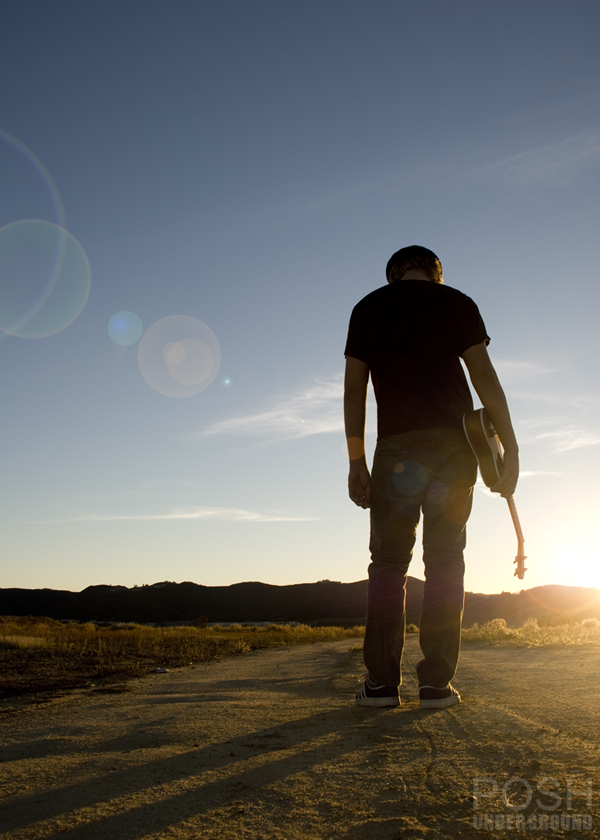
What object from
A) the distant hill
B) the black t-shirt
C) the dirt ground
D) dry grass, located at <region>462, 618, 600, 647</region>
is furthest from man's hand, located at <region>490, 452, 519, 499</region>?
the distant hill

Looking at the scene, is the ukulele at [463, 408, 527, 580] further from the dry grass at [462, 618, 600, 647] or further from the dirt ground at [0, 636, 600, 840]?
the dry grass at [462, 618, 600, 647]

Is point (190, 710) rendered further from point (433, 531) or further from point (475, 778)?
point (475, 778)

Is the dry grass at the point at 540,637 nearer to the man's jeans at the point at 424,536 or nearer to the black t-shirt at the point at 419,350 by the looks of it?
the man's jeans at the point at 424,536

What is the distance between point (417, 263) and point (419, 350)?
0.61 metres

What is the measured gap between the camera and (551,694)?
2.97 meters

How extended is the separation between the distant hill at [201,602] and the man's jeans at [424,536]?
67968mm

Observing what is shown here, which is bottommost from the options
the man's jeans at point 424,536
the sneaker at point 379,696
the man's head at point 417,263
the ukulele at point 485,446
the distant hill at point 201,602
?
the distant hill at point 201,602

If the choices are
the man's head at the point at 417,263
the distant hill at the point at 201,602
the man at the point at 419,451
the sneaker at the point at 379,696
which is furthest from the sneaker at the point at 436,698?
the distant hill at the point at 201,602

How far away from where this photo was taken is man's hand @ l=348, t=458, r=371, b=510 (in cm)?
315

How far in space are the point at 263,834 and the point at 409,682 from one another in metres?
2.81

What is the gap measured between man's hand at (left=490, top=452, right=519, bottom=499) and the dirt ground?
3.42 ft

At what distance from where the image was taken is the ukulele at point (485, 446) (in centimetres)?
294

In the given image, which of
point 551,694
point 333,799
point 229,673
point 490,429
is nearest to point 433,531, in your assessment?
point 490,429

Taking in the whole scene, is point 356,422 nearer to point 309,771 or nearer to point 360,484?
point 360,484
